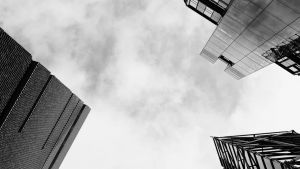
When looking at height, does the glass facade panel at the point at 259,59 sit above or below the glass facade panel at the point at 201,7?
below

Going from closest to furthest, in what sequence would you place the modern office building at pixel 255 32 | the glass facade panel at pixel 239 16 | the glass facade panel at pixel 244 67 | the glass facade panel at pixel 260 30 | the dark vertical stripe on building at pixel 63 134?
the modern office building at pixel 255 32
the glass facade panel at pixel 260 30
the glass facade panel at pixel 239 16
the glass facade panel at pixel 244 67
the dark vertical stripe on building at pixel 63 134

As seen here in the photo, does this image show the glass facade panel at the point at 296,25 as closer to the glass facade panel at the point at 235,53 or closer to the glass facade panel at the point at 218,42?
the glass facade panel at the point at 235,53

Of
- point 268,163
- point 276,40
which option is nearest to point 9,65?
point 276,40

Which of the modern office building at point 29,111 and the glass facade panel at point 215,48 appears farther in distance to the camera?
the modern office building at point 29,111

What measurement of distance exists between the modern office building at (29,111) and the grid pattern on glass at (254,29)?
6963 centimetres

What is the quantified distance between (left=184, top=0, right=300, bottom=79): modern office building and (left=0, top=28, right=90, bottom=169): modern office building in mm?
67421

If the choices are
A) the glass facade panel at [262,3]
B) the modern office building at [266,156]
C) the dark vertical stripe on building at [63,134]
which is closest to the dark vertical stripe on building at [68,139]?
the dark vertical stripe on building at [63,134]

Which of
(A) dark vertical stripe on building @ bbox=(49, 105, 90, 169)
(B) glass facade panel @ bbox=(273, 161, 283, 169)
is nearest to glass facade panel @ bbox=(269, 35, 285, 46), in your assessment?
(B) glass facade panel @ bbox=(273, 161, 283, 169)

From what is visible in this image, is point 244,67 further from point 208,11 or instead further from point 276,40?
point 276,40

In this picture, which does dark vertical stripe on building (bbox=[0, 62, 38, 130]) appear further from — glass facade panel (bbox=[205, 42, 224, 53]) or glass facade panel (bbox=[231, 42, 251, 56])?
glass facade panel (bbox=[231, 42, 251, 56])

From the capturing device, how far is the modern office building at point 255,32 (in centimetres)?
2395

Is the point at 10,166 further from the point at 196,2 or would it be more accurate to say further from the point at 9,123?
the point at 196,2

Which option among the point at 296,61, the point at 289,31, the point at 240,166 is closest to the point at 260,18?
the point at 289,31

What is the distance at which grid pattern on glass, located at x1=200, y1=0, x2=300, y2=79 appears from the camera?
933 inches
